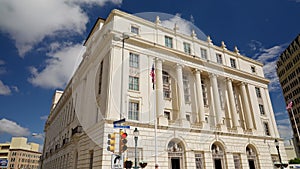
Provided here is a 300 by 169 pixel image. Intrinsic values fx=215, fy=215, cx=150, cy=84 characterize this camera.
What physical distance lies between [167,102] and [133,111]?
5.25m

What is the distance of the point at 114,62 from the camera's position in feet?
75.0

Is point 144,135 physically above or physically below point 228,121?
below

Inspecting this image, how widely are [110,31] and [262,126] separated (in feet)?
85.6

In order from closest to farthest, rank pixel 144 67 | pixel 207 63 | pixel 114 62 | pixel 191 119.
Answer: pixel 114 62 < pixel 144 67 < pixel 191 119 < pixel 207 63

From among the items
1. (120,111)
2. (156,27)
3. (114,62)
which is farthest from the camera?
(156,27)

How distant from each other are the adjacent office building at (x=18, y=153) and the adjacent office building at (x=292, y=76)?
12077 cm

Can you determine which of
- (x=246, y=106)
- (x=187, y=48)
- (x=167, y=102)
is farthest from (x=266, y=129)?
(x=167, y=102)

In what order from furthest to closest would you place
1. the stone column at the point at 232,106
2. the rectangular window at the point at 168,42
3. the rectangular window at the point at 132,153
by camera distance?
the stone column at the point at 232,106 → the rectangular window at the point at 168,42 → the rectangular window at the point at 132,153

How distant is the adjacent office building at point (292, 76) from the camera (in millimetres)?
67250

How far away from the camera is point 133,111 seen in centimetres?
2247

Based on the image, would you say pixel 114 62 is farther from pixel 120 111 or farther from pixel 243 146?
pixel 243 146

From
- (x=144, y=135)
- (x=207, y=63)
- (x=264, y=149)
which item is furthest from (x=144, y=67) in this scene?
(x=264, y=149)

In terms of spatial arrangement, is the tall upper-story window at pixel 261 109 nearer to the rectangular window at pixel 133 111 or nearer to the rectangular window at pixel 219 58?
the rectangular window at pixel 219 58

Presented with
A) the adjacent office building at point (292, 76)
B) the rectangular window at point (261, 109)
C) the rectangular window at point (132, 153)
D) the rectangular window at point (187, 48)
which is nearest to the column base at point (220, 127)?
the rectangular window at point (187, 48)
